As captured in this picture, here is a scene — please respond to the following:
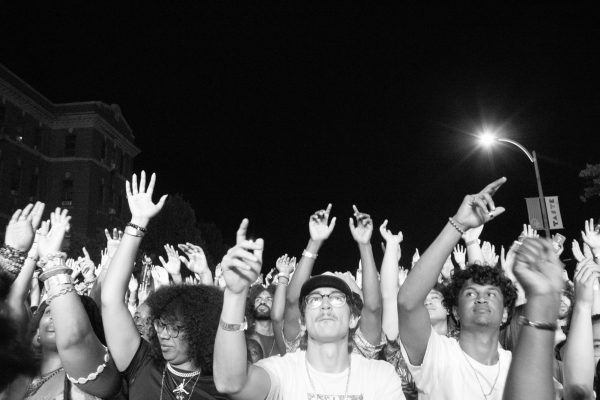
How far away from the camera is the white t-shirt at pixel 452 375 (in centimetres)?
304

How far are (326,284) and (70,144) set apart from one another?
1841 inches

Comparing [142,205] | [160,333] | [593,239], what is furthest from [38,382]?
[593,239]

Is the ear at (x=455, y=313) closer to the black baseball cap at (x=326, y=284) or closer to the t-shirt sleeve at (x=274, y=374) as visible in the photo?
the black baseball cap at (x=326, y=284)

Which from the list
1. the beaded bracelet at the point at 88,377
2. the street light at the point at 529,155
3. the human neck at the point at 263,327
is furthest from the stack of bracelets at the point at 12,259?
the street light at the point at 529,155

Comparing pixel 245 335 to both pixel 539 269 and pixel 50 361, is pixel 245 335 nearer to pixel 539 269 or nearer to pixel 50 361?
pixel 50 361

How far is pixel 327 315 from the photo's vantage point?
2982 millimetres

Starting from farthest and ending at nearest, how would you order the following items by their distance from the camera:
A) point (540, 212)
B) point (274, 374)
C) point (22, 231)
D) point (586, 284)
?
point (540, 212) < point (22, 231) < point (586, 284) < point (274, 374)

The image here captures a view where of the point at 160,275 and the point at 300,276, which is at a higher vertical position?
the point at 160,275

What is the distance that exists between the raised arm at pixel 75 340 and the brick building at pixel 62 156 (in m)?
38.9

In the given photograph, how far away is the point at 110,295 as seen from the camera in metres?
3.05

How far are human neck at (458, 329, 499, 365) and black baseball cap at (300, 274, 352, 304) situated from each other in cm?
86

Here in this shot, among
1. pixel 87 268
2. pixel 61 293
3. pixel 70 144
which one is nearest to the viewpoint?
pixel 61 293

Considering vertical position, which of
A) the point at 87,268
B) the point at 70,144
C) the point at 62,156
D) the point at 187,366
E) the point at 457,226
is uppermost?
the point at 70,144

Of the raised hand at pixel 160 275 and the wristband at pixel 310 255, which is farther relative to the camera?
the raised hand at pixel 160 275
